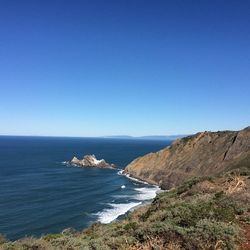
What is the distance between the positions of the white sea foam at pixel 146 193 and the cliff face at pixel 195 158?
8.80ft

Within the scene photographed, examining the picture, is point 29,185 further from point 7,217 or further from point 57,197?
point 7,217

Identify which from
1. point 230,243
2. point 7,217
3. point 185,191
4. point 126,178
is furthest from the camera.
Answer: point 126,178

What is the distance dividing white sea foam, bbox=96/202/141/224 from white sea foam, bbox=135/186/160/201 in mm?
5291

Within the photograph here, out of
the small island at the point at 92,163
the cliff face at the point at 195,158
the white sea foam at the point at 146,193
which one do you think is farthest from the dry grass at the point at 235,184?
the small island at the point at 92,163

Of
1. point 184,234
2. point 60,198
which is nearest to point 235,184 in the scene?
point 184,234

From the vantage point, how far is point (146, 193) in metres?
70.1

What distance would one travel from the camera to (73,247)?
10.9 meters

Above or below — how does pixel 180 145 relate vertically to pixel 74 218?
above

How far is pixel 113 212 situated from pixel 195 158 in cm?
3657

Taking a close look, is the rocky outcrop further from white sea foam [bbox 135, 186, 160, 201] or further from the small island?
white sea foam [bbox 135, 186, 160, 201]

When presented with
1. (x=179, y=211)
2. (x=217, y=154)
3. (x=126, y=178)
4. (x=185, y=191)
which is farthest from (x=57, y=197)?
(x=179, y=211)

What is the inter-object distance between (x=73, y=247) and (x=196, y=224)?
3798 millimetres

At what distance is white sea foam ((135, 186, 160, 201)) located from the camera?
6549cm

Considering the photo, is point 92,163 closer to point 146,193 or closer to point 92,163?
point 92,163
